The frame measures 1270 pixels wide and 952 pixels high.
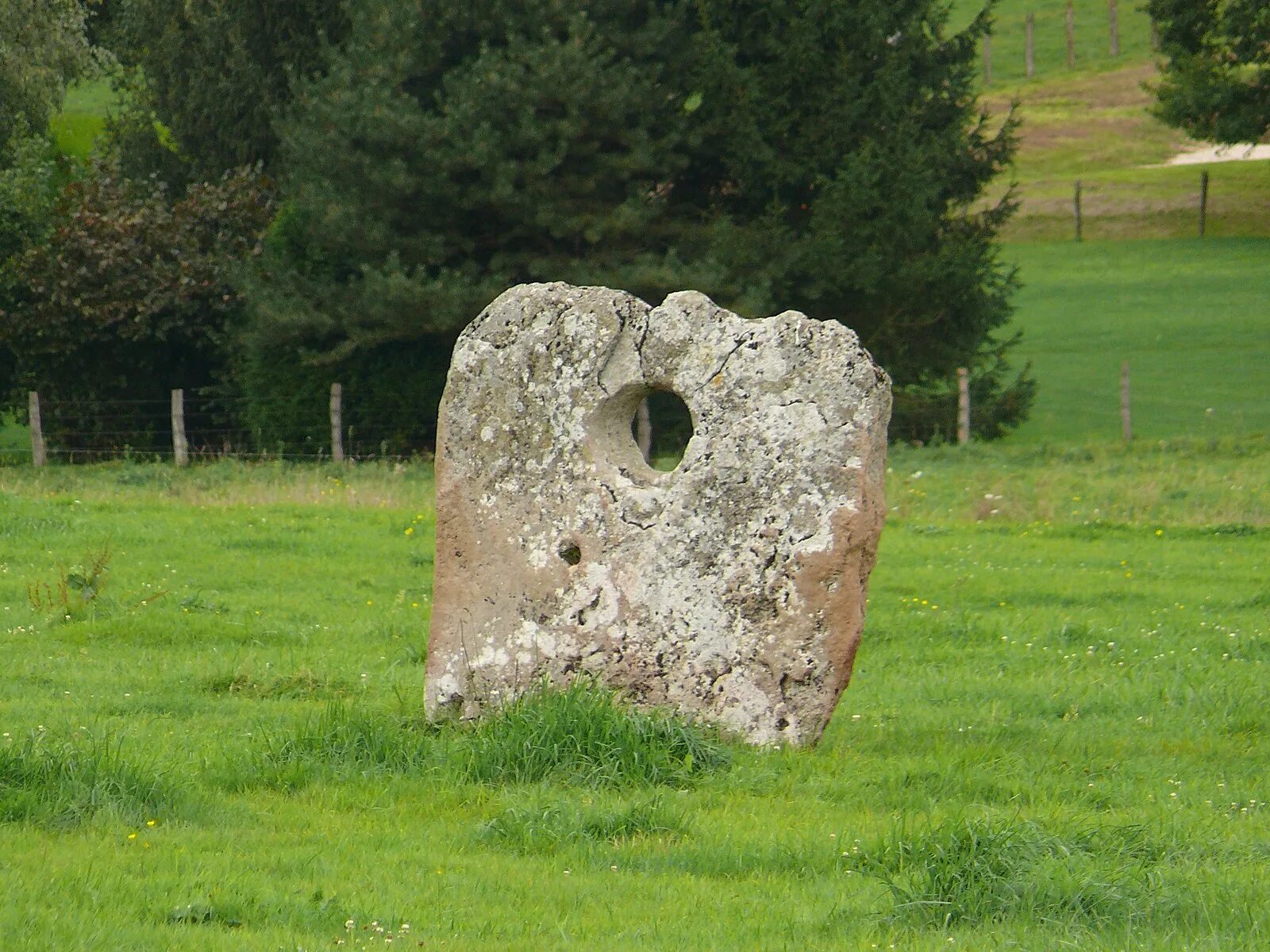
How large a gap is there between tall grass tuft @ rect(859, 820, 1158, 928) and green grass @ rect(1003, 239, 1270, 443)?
28659 mm

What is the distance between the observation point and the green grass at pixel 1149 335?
38500 millimetres

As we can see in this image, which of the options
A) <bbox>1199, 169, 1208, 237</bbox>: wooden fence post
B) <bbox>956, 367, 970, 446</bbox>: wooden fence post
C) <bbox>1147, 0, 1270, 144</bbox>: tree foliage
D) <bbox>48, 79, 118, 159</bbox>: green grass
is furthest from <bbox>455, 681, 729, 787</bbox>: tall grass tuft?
<bbox>1199, 169, 1208, 237</bbox>: wooden fence post

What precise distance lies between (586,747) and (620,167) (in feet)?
74.1

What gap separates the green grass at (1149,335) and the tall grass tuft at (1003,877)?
28.7 metres

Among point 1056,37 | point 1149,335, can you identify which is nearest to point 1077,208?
point 1149,335

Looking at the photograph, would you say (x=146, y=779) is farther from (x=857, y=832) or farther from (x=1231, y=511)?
(x=1231, y=511)

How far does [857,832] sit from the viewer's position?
742 cm

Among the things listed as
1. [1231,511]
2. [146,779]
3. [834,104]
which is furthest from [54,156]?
[146,779]

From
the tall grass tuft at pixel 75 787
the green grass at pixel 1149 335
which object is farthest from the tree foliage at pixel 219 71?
the tall grass tuft at pixel 75 787

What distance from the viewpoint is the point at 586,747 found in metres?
8.55

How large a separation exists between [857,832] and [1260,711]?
423 centimetres

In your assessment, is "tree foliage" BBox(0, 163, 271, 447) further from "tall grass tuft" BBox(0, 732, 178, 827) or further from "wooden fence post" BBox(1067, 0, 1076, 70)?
"wooden fence post" BBox(1067, 0, 1076, 70)

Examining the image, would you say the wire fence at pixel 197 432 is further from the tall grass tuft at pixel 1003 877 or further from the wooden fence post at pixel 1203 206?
the wooden fence post at pixel 1203 206

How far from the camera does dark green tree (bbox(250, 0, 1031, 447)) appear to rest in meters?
29.5
